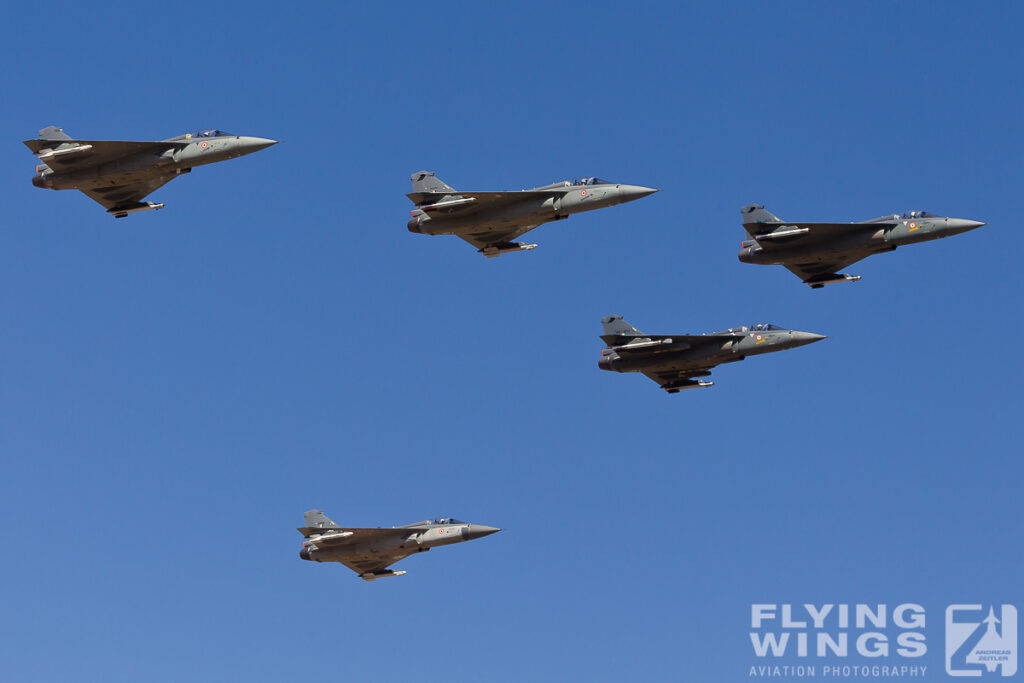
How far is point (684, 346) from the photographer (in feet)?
220

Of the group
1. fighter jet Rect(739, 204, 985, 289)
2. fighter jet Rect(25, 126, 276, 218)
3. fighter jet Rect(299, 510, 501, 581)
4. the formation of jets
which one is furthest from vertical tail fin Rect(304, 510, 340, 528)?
fighter jet Rect(739, 204, 985, 289)

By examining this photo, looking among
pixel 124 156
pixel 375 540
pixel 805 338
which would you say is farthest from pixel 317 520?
pixel 805 338

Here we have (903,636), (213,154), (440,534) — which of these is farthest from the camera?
(440,534)

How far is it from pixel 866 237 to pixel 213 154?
113 ft

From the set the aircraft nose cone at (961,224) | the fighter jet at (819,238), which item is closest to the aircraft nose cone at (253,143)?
the fighter jet at (819,238)

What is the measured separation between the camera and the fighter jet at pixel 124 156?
2591 inches

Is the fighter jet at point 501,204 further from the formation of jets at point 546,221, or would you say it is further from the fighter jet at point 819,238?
the fighter jet at point 819,238

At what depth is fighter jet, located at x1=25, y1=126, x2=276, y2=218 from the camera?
65812 millimetres

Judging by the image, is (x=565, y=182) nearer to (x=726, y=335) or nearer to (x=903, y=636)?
(x=726, y=335)

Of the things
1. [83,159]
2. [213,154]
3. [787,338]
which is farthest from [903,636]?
[83,159]

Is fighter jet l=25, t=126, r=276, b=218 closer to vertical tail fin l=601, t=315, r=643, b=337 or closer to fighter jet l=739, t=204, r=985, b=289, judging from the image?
vertical tail fin l=601, t=315, r=643, b=337

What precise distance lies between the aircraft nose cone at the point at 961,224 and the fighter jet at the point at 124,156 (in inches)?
1383

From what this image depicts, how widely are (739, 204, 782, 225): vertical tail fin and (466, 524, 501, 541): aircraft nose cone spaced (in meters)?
21.7

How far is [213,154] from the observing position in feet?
216
